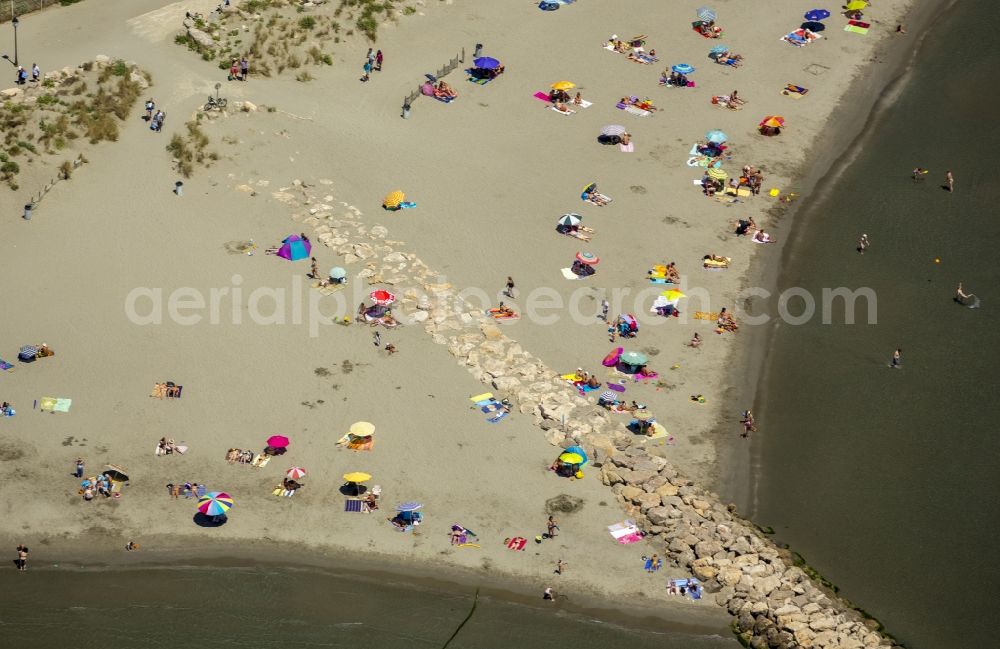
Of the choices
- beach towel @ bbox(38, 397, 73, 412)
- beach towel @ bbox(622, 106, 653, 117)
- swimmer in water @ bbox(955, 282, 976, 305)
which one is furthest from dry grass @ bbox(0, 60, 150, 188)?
swimmer in water @ bbox(955, 282, 976, 305)

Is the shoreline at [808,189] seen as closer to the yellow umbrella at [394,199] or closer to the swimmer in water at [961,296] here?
the swimmer in water at [961,296]

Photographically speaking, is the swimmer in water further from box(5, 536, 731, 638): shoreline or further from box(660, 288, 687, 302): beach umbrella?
box(5, 536, 731, 638): shoreline

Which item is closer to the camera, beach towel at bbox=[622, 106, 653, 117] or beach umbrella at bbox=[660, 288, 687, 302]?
beach umbrella at bbox=[660, 288, 687, 302]

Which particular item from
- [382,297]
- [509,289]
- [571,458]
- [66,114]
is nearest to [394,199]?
[382,297]

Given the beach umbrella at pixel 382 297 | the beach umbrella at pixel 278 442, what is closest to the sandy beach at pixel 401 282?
the beach umbrella at pixel 278 442

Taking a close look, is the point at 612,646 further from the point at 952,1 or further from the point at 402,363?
the point at 952,1

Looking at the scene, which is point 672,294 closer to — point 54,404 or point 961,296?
point 961,296
